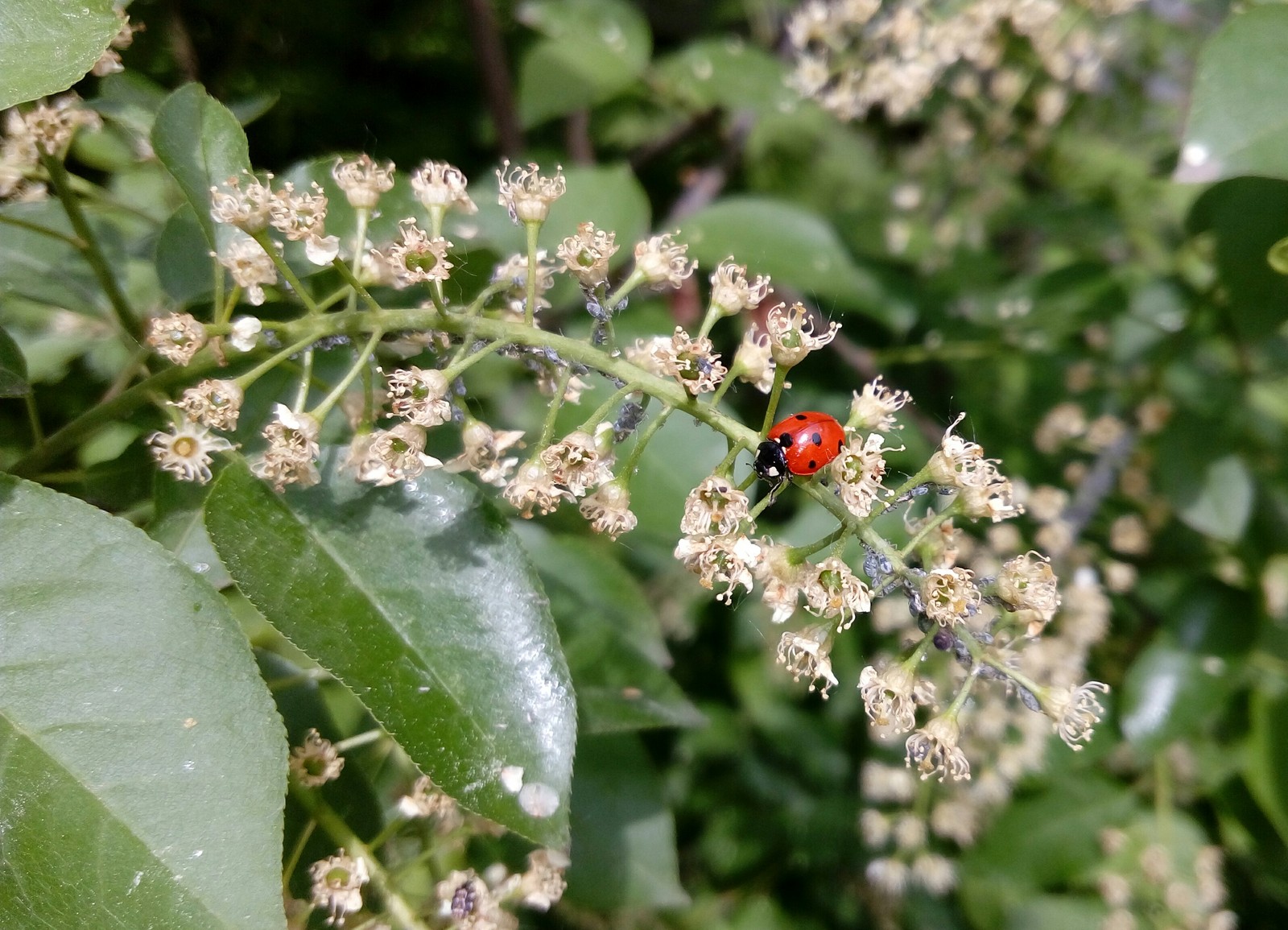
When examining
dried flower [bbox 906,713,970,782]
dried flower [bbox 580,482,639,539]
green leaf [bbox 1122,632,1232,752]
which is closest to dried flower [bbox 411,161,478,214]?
dried flower [bbox 580,482,639,539]

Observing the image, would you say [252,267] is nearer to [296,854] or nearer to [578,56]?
[296,854]

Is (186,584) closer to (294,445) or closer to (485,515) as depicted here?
(294,445)

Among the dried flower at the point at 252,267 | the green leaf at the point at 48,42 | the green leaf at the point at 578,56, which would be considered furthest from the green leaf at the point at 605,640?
the green leaf at the point at 578,56

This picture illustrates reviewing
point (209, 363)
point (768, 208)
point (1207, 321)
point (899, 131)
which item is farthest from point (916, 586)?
point (899, 131)

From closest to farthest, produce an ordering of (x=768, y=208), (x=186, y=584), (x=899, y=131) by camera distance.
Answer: (x=186, y=584)
(x=768, y=208)
(x=899, y=131)

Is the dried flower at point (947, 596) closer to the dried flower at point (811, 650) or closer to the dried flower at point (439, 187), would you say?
the dried flower at point (811, 650)

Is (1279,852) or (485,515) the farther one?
(1279,852)

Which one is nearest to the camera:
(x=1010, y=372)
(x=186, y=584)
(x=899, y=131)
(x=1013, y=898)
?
(x=186, y=584)
